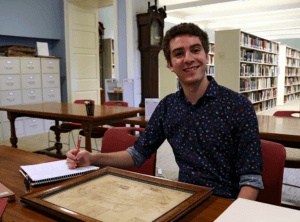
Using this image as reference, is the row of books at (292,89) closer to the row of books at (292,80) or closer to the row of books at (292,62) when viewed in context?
the row of books at (292,80)

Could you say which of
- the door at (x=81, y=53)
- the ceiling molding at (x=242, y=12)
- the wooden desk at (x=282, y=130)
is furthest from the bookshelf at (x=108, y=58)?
the wooden desk at (x=282, y=130)

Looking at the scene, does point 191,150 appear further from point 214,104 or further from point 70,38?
point 70,38

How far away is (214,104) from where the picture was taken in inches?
43.9

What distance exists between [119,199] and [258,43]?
817cm

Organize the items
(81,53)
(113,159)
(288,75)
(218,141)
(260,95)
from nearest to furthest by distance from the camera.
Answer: (218,141) → (113,159) → (81,53) → (260,95) → (288,75)

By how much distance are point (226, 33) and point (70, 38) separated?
3847 mm

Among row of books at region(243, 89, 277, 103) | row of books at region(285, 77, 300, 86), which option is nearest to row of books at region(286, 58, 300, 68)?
row of books at region(285, 77, 300, 86)

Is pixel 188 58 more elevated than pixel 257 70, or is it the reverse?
pixel 257 70

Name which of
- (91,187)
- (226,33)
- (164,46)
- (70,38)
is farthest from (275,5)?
(91,187)

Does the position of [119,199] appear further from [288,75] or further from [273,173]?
[288,75]

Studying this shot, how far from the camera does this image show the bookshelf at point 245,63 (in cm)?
692

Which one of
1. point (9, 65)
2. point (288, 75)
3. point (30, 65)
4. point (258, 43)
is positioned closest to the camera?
point (9, 65)

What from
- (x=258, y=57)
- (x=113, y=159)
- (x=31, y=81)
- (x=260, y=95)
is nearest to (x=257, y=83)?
(x=260, y=95)

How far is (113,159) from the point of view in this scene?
3.92ft
